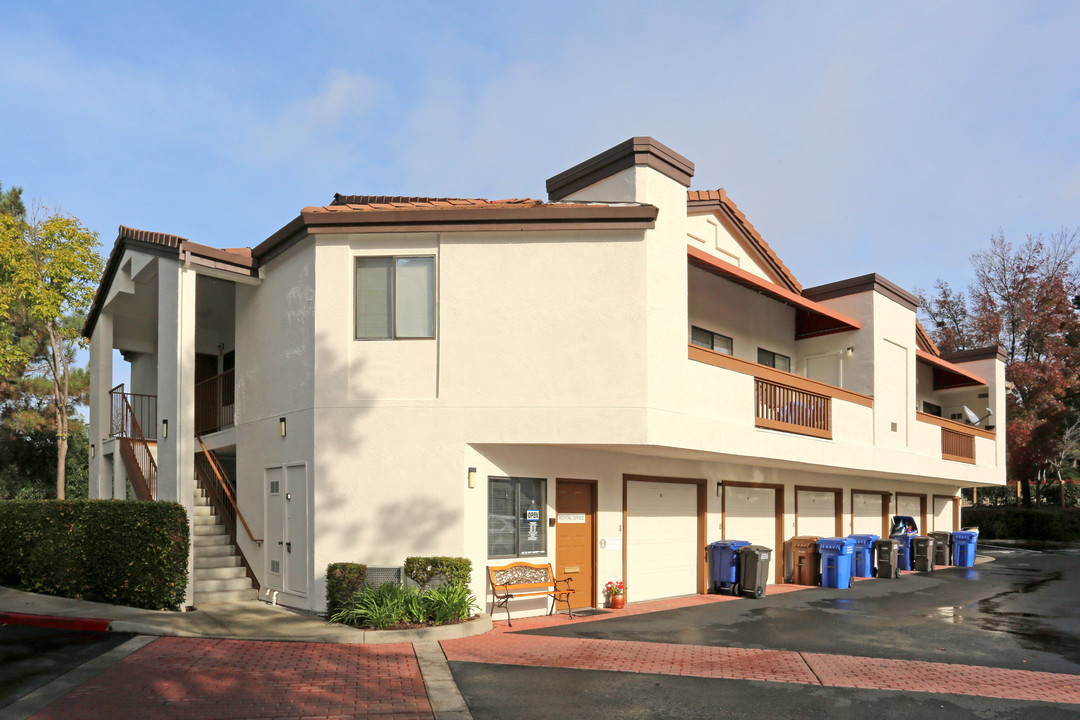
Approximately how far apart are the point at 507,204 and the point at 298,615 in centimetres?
693

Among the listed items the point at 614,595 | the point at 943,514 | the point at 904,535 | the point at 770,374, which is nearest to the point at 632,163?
the point at 770,374

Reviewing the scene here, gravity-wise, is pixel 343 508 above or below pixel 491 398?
below

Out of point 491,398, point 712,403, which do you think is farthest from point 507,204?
point 712,403

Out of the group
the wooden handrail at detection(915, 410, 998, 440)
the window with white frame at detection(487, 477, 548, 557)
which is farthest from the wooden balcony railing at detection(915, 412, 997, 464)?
the window with white frame at detection(487, 477, 548, 557)

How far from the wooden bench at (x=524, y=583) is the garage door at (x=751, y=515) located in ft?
17.9

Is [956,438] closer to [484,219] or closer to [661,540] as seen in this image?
[661,540]

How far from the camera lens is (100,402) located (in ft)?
59.5

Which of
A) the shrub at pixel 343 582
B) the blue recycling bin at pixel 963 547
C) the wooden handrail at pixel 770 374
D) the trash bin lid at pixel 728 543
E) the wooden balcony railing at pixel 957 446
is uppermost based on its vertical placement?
the wooden handrail at pixel 770 374

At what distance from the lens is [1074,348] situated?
39.8 metres

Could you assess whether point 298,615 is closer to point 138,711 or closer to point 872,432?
point 138,711

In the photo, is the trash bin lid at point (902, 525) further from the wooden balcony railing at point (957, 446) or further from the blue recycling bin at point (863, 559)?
the blue recycling bin at point (863, 559)

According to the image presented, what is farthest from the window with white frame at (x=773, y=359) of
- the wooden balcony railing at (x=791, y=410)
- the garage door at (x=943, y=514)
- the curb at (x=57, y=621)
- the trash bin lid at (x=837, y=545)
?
the curb at (x=57, y=621)

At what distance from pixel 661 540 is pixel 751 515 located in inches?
139

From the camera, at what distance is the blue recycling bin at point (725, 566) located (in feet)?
52.8
